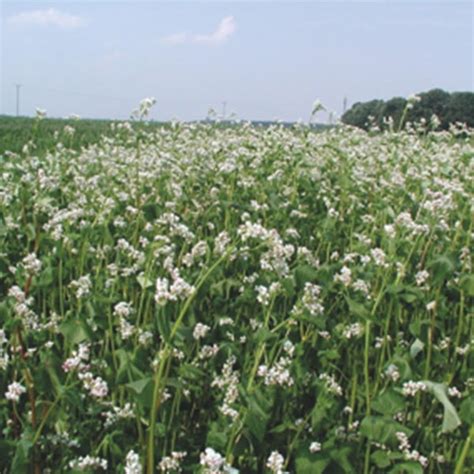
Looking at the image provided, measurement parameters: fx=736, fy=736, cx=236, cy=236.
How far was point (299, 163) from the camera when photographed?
5840 mm

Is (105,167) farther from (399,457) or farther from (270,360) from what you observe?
(399,457)

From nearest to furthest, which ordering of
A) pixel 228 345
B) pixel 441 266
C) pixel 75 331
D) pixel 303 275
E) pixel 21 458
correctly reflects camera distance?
pixel 21 458
pixel 75 331
pixel 228 345
pixel 303 275
pixel 441 266

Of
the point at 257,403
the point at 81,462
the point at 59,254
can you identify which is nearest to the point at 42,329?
the point at 59,254

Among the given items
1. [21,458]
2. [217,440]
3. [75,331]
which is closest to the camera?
[21,458]

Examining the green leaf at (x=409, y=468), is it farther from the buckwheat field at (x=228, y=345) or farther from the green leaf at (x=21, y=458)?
the green leaf at (x=21, y=458)

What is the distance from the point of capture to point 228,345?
8.80 feet

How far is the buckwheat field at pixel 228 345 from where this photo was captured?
222 cm

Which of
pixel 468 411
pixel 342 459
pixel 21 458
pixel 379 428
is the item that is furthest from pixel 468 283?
pixel 21 458

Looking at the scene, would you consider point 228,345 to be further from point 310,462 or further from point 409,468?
point 409,468

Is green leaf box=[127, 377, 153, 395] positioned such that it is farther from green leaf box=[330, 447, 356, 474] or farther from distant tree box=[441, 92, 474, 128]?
distant tree box=[441, 92, 474, 128]

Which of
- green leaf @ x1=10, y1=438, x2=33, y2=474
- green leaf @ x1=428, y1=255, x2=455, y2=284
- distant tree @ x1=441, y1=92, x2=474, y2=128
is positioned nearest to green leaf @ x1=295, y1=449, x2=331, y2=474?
green leaf @ x1=10, y1=438, x2=33, y2=474

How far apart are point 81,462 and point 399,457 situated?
0.96 metres

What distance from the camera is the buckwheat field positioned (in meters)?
2.22

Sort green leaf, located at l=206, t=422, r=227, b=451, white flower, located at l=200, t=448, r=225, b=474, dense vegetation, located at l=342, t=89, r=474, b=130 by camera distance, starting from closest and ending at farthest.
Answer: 1. white flower, located at l=200, t=448, r=225, b=474
2. green leaf, located at l=206, t=422, r=227, b=451
3. dense vegetation, located at l=342, t=89, r=474, b=130
